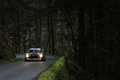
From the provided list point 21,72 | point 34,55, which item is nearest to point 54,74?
point 21,72

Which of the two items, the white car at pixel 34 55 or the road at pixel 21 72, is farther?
the white car at pixel 34 55

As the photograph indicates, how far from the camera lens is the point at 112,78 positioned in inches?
699

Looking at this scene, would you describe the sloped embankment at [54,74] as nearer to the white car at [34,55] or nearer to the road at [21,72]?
the road at [21,72]

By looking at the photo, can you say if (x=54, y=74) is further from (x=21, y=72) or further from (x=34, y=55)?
(x=34, y=55)

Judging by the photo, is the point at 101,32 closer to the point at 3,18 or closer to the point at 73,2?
the point at 73,2

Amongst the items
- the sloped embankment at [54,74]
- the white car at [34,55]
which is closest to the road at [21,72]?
the sloped embankment at [54,74]

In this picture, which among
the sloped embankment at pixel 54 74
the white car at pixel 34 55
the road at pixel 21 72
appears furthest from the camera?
the white car at pixel 34 55

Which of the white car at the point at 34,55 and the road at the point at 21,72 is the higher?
the white car at the point at 34,55

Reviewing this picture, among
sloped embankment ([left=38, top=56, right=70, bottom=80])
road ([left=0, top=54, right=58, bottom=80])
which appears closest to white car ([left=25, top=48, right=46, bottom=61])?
road ([left=0, top=54, right=58, bottom=80])

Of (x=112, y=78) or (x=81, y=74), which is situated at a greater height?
(x=81, y=74)

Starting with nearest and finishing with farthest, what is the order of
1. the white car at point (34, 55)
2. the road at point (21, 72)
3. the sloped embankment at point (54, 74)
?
the sloped embankment at point (54, 74) < the road at point (21, 72) < the white car at point (34, 55)

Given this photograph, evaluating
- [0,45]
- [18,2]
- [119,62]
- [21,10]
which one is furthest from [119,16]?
[21,10]

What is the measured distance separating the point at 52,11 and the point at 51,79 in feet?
48.3

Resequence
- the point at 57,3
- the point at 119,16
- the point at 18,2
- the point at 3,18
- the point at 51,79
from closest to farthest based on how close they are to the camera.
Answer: the point at 51,79, the point at 119,16, the point at 57,3, the point at 3,18, the point at 18,2
